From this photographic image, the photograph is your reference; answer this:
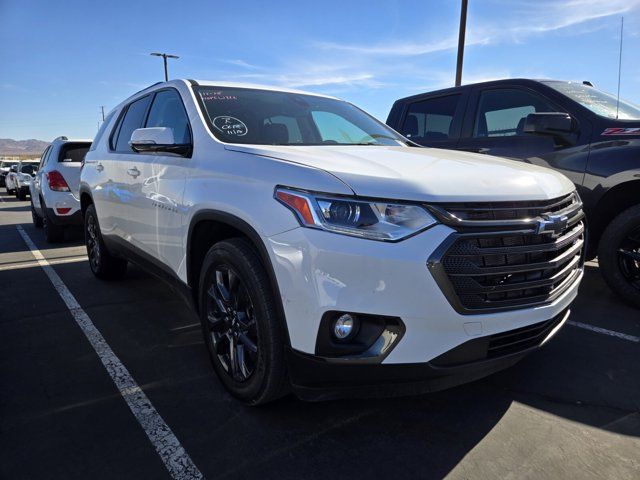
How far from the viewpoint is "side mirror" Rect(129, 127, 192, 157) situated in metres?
3.01

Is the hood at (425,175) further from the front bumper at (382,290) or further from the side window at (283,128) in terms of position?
the side window at (283,128)

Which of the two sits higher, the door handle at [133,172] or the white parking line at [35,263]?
the door handle at [133,172]

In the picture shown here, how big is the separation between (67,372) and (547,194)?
9.87ft

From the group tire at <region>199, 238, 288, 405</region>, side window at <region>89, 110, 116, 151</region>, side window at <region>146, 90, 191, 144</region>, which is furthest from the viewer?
side window at <region>89, 110, 116, 151</region>

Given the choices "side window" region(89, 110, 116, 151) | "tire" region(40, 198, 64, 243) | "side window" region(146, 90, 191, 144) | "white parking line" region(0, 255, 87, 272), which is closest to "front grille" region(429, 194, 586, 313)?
"side window" region(146, 90, 191, 144)

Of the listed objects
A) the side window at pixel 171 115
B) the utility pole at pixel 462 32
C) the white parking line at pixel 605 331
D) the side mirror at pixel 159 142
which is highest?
the utility pole at pixel 462 32

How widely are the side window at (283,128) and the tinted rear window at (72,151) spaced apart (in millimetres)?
6165

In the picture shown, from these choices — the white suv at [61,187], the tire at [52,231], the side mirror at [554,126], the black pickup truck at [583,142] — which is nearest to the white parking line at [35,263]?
the white suv at [61,187]

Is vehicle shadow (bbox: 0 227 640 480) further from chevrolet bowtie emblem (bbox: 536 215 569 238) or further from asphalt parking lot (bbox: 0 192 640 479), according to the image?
chevrolet bowtie emblem (bbox: 536 215 569 238)

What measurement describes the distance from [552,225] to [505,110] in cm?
301

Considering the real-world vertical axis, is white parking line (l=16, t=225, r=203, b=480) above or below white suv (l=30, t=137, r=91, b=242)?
below

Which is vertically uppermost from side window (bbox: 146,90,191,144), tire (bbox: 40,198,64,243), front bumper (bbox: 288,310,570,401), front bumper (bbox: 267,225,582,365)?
side window (bbox: 146,90,191,144)

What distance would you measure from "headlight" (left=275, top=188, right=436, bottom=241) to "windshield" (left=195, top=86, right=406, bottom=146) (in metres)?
1.03

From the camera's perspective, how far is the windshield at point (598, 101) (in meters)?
4.23
